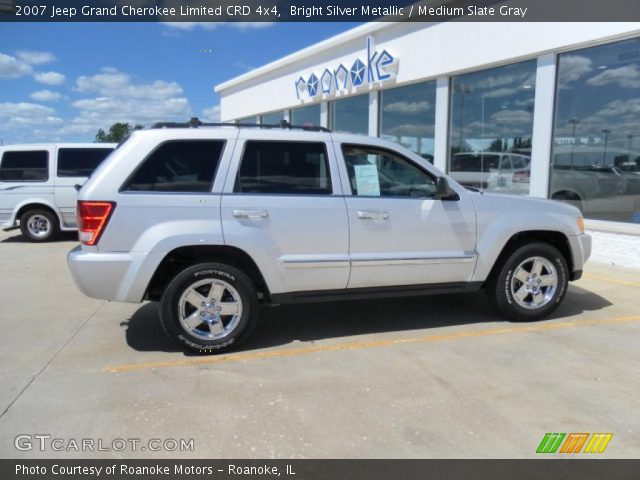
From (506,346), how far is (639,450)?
162 cm

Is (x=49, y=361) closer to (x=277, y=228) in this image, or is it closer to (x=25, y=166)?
(x=277, y=228)

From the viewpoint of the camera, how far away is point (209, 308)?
4.21 metres

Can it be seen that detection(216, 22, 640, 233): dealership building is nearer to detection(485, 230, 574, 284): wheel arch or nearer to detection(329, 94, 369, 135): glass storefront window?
detection(329, 94, 369, 135): glass storefront window

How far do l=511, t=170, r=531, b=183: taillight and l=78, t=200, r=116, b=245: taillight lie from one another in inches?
321

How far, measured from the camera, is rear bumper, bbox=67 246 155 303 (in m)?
4.00

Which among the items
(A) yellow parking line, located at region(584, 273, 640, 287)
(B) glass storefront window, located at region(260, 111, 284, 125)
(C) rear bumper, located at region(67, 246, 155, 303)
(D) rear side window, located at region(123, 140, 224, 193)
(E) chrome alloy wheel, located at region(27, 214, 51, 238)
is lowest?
(A) yellow parking line, located at region(584, 273, 640, 287)

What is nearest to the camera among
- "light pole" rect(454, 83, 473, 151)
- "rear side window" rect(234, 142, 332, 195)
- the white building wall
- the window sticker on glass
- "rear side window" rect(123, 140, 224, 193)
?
"rear side window" rect(123, 140, 224, 193)

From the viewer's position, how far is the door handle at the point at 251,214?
4.15 metres

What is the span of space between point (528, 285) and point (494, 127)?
640cm

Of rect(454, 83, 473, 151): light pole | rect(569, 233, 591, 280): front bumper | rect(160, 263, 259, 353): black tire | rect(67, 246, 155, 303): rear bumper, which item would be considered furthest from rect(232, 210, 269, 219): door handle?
rect(454, 83, 473, 151): light pole

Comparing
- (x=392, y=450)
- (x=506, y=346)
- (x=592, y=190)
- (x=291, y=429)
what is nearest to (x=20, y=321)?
(x=291, y=429)

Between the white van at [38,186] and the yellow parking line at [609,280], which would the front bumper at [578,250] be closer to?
the yellow parking line at [609,280]

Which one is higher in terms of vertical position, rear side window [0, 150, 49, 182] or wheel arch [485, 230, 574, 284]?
rear side window [0, 150, 49, 182]

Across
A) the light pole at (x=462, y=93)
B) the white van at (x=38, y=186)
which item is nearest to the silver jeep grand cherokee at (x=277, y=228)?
the light pole at (x=462, y=93)
